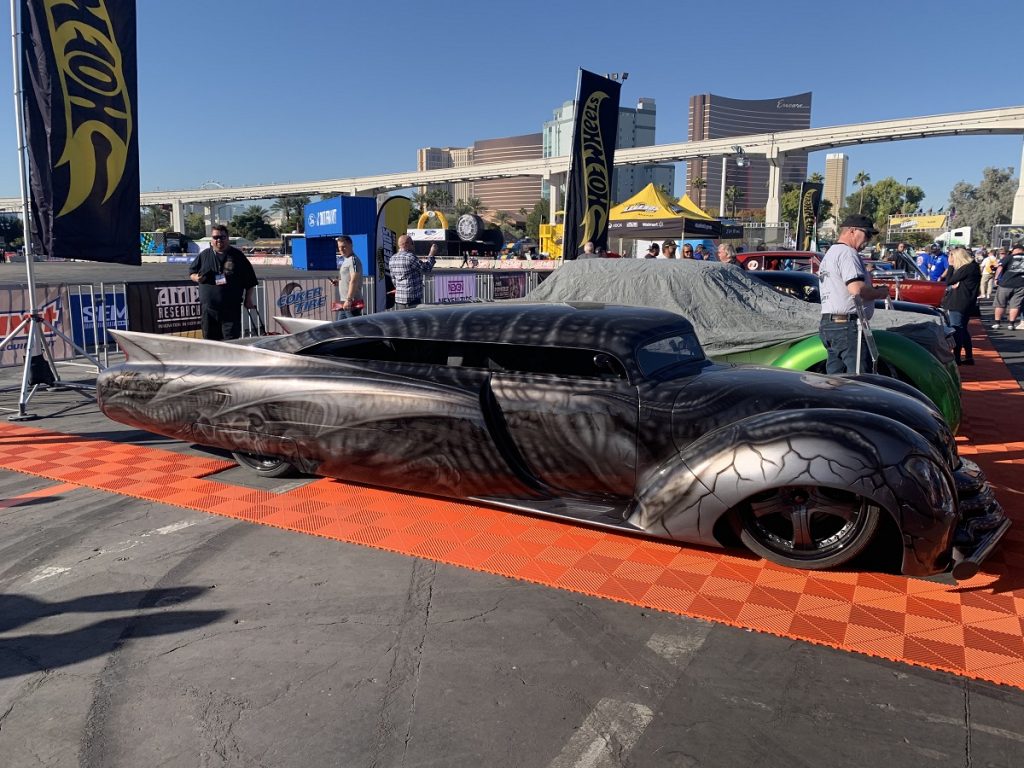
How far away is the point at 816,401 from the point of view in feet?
11.3

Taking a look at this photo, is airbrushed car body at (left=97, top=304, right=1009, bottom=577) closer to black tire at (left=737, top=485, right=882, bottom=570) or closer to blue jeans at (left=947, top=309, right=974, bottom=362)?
black tire at (left=737, top=485, right=882, bottom=570)

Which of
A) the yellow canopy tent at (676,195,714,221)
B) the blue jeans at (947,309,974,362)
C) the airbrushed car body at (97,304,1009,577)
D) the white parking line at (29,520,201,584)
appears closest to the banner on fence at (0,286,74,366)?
the airbrushed car body at (97,304,1009,577)

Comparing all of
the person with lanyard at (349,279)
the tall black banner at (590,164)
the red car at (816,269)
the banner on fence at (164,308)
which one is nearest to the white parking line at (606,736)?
the person with lanyard at (349,279)

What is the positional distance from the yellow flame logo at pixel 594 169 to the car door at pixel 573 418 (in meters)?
9.02

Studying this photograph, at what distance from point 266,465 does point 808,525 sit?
3487 mm

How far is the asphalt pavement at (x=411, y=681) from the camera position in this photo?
2193 millimetres

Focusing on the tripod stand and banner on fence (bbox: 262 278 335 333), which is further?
banner on fence (bbox: 262 278 335 333)

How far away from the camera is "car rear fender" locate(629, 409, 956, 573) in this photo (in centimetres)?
300

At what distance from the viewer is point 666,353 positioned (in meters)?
3.90

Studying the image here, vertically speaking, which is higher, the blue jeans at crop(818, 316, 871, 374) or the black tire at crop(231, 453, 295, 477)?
the blue jeans at crop(818, 316, 871, 374)

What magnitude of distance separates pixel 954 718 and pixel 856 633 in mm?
557

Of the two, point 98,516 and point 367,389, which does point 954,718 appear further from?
point 98,516

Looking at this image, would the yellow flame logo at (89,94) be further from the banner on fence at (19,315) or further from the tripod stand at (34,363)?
the banner on fence at (19,315)

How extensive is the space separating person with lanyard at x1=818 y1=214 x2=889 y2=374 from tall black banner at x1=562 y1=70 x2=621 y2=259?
6.76 meters
